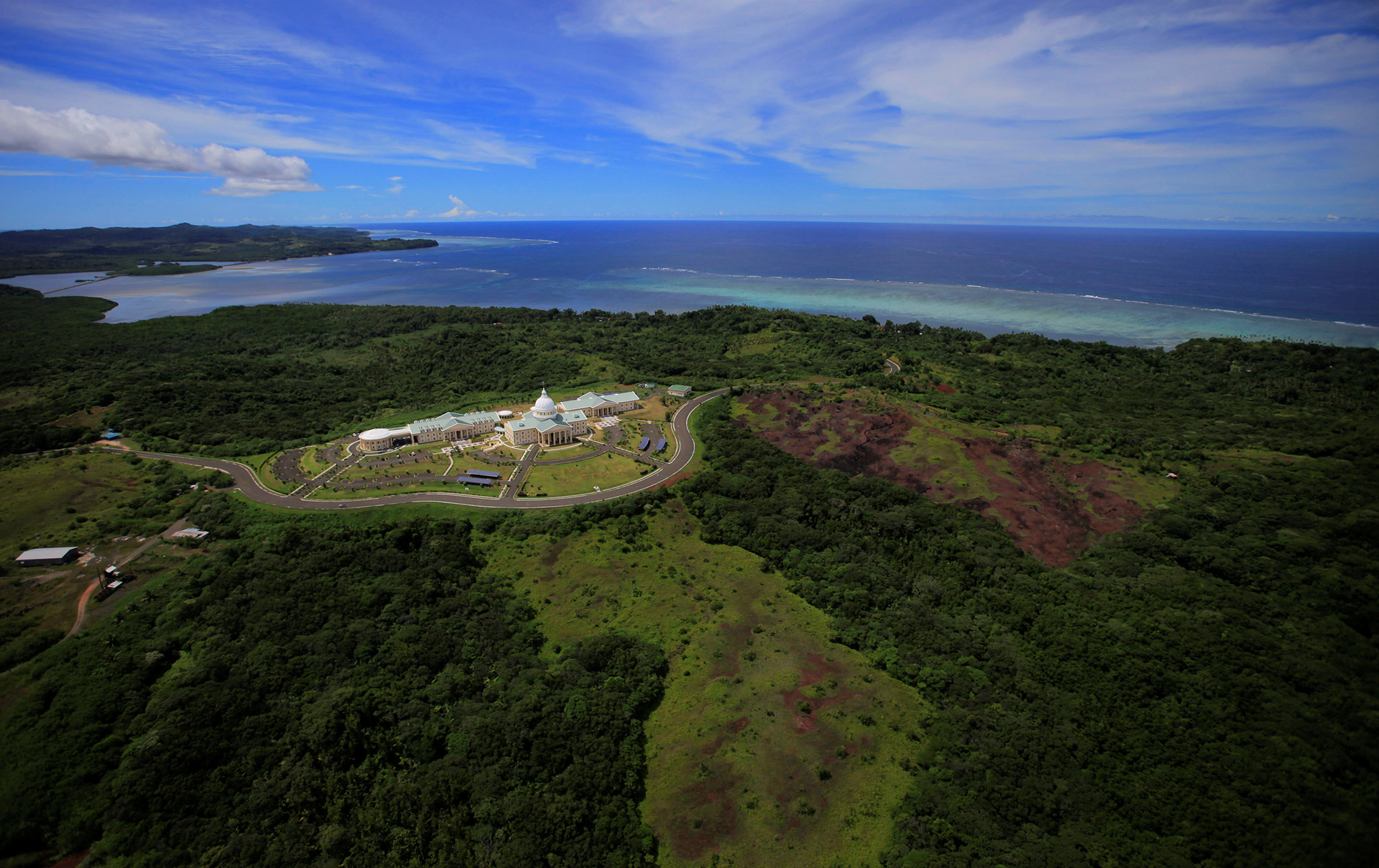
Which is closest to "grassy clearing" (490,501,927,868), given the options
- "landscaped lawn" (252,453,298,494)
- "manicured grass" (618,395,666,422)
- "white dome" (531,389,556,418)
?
"white dome" (531,389,556,418)

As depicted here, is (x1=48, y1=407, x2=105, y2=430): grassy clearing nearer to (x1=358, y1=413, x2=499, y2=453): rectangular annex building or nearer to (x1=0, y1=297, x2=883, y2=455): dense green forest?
(x1=0, y1=297, x2=883, y2=455): dense green forest

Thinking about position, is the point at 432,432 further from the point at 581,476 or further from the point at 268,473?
the point at 581,476

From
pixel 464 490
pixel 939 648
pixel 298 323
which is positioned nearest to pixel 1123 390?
pixel 939 648

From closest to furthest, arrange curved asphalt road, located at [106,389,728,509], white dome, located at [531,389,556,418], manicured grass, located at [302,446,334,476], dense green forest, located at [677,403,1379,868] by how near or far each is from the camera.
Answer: dense green forest, located at [677,403,1379,868], curved asphalt road, located at [106,389,728,509], manicured grass, located at [302,446,334,476], white dome, located at [531,389,556,418]

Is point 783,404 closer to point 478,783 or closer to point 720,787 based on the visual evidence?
point 720,787

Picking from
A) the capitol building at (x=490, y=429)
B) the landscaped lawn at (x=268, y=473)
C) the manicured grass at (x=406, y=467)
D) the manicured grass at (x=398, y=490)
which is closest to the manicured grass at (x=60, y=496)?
the landscaped lawn at (x=268, y=473)

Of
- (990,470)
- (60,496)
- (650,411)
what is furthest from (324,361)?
(990,470)
